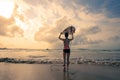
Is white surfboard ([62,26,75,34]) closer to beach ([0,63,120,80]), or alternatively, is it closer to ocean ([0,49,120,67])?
beach ([0,63,120,80])

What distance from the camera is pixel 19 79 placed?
413 inches

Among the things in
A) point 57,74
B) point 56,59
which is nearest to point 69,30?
point 57,74

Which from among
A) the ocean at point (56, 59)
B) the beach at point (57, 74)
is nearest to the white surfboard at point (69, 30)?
the beach at point (57, 74)

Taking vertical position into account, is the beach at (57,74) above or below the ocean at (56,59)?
below

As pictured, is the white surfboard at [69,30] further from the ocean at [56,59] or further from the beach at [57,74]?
the ocean at [56,59]

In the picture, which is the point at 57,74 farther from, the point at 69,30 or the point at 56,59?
the point at 56,59

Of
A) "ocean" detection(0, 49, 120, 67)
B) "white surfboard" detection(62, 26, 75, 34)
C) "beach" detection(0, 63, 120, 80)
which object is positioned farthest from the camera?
"ocean" detection(0, 49, 120, 67)

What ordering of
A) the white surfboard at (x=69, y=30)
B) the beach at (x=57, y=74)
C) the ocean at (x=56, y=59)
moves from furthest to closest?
the ocean at (x=56, y=59)
the white surfboard at (x=69, y=30)
the beach at (x=57, y=74)

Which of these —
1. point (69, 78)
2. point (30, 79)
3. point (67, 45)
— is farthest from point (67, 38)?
point (30, 79)

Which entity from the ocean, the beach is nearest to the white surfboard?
the beach

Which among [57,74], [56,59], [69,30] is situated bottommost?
[57,74]

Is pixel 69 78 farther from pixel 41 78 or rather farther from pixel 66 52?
pixel 66 52

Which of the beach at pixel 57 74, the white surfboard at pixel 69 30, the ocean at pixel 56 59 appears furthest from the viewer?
the ocean at pixel 56 59

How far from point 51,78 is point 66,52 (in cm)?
305
